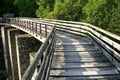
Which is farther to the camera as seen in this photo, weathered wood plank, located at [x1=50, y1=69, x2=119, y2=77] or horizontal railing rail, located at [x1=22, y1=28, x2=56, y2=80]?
weathered wood plank, located at [x1=50, y1=69, x2=119, y2=77]

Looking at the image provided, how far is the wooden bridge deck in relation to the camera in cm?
848

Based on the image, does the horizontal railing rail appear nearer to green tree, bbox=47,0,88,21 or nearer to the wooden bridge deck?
the wooden bridge deck

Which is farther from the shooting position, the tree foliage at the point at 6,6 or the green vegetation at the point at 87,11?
the tree foliage at the point at 6,6

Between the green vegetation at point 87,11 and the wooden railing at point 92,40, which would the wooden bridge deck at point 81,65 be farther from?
the green vegetation at point 87,11

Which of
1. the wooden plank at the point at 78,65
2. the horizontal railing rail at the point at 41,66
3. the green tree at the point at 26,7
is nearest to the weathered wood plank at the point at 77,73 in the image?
the wooden plank at the point at 78,65

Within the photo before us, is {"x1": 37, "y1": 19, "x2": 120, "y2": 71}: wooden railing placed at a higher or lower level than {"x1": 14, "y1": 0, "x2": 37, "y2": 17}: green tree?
higher

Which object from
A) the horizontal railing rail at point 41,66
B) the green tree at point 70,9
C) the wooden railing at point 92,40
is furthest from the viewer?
the green tree at point 70,9

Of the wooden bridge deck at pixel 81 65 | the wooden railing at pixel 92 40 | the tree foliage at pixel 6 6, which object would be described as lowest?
the tree foliage at pixel 6 6

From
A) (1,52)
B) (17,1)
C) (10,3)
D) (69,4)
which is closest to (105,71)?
(69,4)

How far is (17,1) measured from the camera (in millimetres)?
61188

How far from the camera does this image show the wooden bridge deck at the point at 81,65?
848cm

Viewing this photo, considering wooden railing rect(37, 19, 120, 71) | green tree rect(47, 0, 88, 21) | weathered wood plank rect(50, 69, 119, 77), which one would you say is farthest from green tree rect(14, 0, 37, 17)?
weathered wood plank rect(50, 69, 119, 77)

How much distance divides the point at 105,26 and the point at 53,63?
21.2 meters

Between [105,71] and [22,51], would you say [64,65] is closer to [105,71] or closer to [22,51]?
[105,71]
